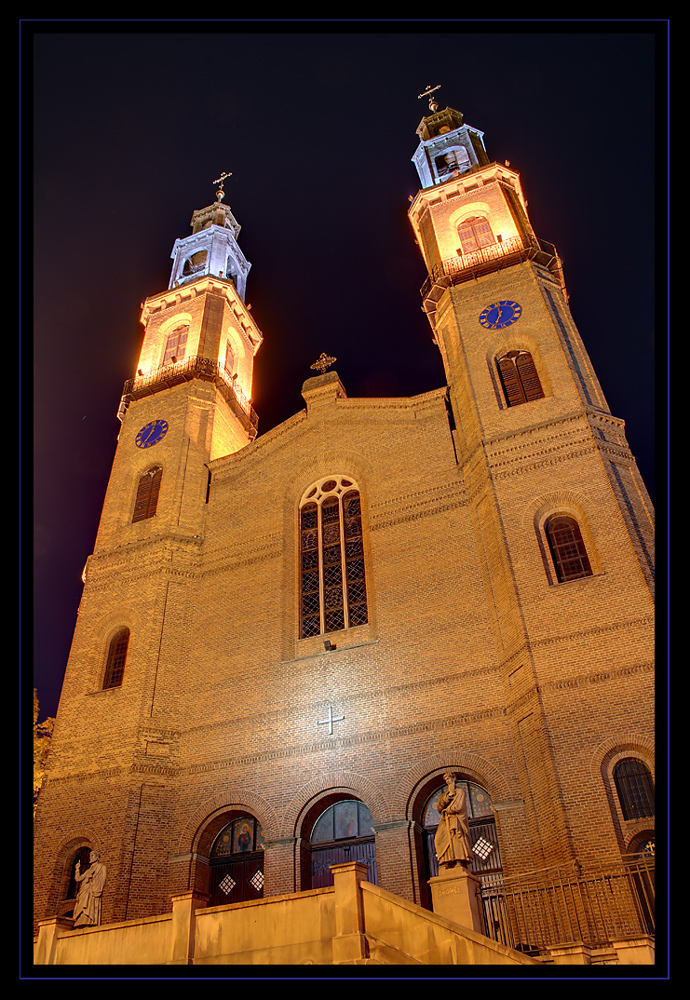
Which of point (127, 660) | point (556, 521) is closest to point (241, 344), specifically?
point (127, 660)

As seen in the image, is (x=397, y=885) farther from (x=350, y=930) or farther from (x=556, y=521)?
(x=556, y=521)

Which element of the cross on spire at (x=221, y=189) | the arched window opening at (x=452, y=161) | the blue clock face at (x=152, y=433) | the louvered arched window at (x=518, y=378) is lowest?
the louvered arched window at (x=518, y=378)

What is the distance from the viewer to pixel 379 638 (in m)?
17.5

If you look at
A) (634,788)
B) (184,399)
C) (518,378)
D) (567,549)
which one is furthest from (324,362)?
(634,788)

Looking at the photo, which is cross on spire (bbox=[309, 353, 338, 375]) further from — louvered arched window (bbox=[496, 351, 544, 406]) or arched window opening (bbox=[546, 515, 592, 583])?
arched window opening (bbox=[546, 515, 592, 583])

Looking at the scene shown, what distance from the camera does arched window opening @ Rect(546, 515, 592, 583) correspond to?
16.0 m

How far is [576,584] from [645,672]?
2.36 m

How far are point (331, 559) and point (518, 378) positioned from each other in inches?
281

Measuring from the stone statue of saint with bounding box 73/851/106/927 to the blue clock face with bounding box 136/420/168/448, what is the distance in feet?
45.8

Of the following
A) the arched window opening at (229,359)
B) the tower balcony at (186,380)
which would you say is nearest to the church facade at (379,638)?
the tower balcony at (186,380)

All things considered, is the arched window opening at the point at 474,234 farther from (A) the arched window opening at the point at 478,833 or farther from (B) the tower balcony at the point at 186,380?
(A) the arched window opening at the point at 478,833

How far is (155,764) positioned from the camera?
672 inches

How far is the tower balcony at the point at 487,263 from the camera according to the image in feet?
76.1

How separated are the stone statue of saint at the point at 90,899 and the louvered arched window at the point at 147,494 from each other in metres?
10.9
